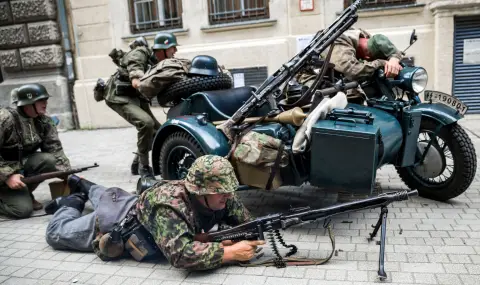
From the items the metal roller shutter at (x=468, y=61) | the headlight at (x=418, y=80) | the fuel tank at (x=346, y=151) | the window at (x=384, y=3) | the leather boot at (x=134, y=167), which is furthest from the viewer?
the window at (x=384, y=3)

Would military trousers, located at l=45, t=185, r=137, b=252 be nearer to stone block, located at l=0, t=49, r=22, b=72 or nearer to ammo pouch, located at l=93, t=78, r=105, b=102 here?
ammo pouch, located at l=93, t=78, r=105, b=102

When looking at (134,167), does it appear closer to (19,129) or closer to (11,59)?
(19,129)

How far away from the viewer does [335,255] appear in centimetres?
326

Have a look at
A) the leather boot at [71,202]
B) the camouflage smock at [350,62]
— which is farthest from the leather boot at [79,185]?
the camouflage smock at [350,62]

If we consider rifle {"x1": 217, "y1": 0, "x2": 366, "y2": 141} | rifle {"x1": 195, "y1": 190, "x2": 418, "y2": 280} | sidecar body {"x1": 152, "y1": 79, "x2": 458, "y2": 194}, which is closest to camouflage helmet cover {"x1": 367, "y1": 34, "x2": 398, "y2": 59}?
rifle {"x1": 217, "y1": 0, "x2": 366, "y2": 141}

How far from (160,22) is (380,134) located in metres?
7.76

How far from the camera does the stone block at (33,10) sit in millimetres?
10133

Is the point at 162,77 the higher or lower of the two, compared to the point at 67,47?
lower

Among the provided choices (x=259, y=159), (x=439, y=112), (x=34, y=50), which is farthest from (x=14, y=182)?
(x=34, y=50)

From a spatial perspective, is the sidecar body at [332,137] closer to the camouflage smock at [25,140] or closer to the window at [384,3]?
the camouflage smock at [25,140]

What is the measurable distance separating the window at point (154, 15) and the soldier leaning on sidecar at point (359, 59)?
635 cm

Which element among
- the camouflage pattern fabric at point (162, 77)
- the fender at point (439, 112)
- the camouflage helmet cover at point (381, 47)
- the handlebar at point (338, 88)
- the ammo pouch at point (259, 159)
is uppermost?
the camouflage helmet cover at point (381, 47)

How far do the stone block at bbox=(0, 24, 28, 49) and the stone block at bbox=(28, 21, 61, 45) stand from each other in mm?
149

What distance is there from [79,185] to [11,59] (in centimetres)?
749
